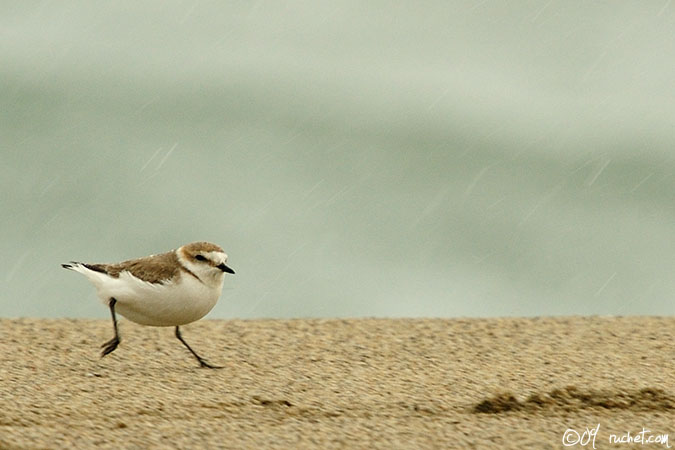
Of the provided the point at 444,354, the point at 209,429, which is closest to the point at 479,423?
the point at 209,429

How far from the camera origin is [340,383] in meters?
5.55

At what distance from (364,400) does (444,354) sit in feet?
4.24

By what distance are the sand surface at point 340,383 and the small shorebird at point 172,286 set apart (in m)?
0.30

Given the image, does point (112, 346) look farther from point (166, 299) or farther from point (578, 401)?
point (578, 401)

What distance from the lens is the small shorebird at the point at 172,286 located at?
5820mm

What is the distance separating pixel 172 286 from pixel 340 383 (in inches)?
41.0

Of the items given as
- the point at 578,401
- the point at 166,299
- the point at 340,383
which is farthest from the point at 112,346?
the point at 578,401

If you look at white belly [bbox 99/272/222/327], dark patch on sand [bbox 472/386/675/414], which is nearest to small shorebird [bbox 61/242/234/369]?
white belly [bbox 99/272/222/327]

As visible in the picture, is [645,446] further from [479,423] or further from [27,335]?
[27,335]

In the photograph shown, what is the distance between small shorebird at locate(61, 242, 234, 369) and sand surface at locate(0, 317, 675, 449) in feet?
1.00

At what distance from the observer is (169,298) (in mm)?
5801

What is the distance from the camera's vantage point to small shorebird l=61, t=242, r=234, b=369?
A: 229 inches

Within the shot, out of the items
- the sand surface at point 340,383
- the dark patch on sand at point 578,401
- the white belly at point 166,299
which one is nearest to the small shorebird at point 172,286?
the white belly at point 166,299

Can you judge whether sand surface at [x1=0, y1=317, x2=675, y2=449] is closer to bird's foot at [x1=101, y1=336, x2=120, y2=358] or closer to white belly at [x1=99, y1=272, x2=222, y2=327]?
bird's foot at [x1=101, y1=336, x2=120, y2=358]
